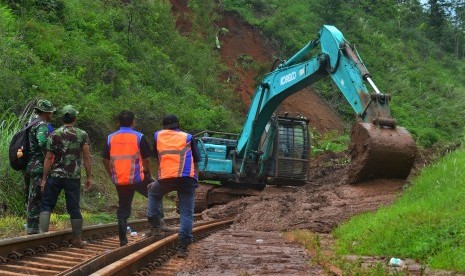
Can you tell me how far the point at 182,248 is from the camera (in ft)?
26.2

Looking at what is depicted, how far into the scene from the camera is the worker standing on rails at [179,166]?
26.4 ft

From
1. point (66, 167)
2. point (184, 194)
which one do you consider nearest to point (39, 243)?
point (66, 167)

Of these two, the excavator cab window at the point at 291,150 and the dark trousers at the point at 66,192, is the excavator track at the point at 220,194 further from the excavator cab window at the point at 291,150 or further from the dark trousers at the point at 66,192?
the dark trousers at the point at 66,192

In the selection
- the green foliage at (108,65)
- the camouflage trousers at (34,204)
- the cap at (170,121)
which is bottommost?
the camouflage trousers at (34,204)

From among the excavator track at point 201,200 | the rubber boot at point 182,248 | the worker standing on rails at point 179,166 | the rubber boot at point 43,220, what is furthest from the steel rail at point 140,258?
the excavator track at point 201,200

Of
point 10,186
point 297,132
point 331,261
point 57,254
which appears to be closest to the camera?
point 331,261

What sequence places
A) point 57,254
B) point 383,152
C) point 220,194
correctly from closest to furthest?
point 57,254
point 383,152
point 220,194

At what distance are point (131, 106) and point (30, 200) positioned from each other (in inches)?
592

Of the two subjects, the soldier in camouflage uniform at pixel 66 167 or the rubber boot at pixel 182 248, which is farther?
the soldier in camouflage uniform at pixel 66 167

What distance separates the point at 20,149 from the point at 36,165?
30cm

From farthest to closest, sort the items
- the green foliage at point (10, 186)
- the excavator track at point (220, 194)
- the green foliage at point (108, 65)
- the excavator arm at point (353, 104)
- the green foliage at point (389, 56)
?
the green foliage at point (389, 56), the excavator track at point (220, 194), the green foliage at point (108, 65), the excavator arm at point (353, 104), the green foliage at point (10, 186)

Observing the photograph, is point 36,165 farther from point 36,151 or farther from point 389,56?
point 389,56

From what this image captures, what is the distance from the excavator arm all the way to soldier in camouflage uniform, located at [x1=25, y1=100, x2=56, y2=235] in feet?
21.0

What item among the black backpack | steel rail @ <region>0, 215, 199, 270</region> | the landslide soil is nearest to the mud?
steel rail @ <region>0, 215, 199, 270</region>
